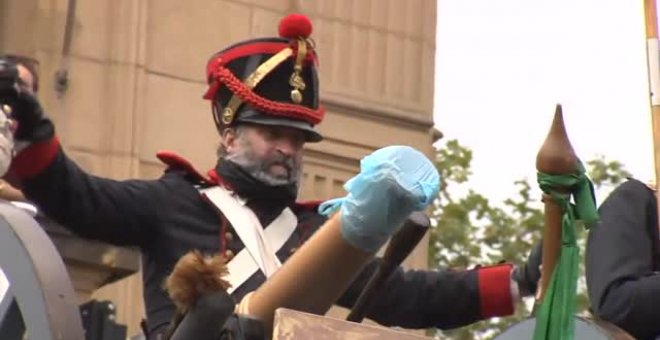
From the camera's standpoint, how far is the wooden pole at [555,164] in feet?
24.9

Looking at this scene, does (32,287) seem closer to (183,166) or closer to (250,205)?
(250,205)

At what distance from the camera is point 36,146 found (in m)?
8.16

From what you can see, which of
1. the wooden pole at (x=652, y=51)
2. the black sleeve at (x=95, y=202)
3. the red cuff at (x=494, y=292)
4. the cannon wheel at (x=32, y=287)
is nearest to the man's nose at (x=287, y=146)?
the black sleeve at (x=95, y=202)

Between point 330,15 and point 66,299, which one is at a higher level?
point 330,15

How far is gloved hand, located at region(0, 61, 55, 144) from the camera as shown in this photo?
308 inches

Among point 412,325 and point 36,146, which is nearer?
point 36,146

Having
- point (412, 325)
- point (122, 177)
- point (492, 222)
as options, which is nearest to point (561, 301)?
point (412, 325)

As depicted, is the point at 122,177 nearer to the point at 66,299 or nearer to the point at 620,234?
the point at 620,234

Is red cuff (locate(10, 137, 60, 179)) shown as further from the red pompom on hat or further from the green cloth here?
the green cloth

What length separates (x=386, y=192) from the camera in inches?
294

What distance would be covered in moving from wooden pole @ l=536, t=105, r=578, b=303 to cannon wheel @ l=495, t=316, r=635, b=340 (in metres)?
0.34

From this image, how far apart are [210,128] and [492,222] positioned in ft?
40.2

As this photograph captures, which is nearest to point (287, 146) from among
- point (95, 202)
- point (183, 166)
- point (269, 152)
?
point (269, 152)

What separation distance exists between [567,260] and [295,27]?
1.43 meters
